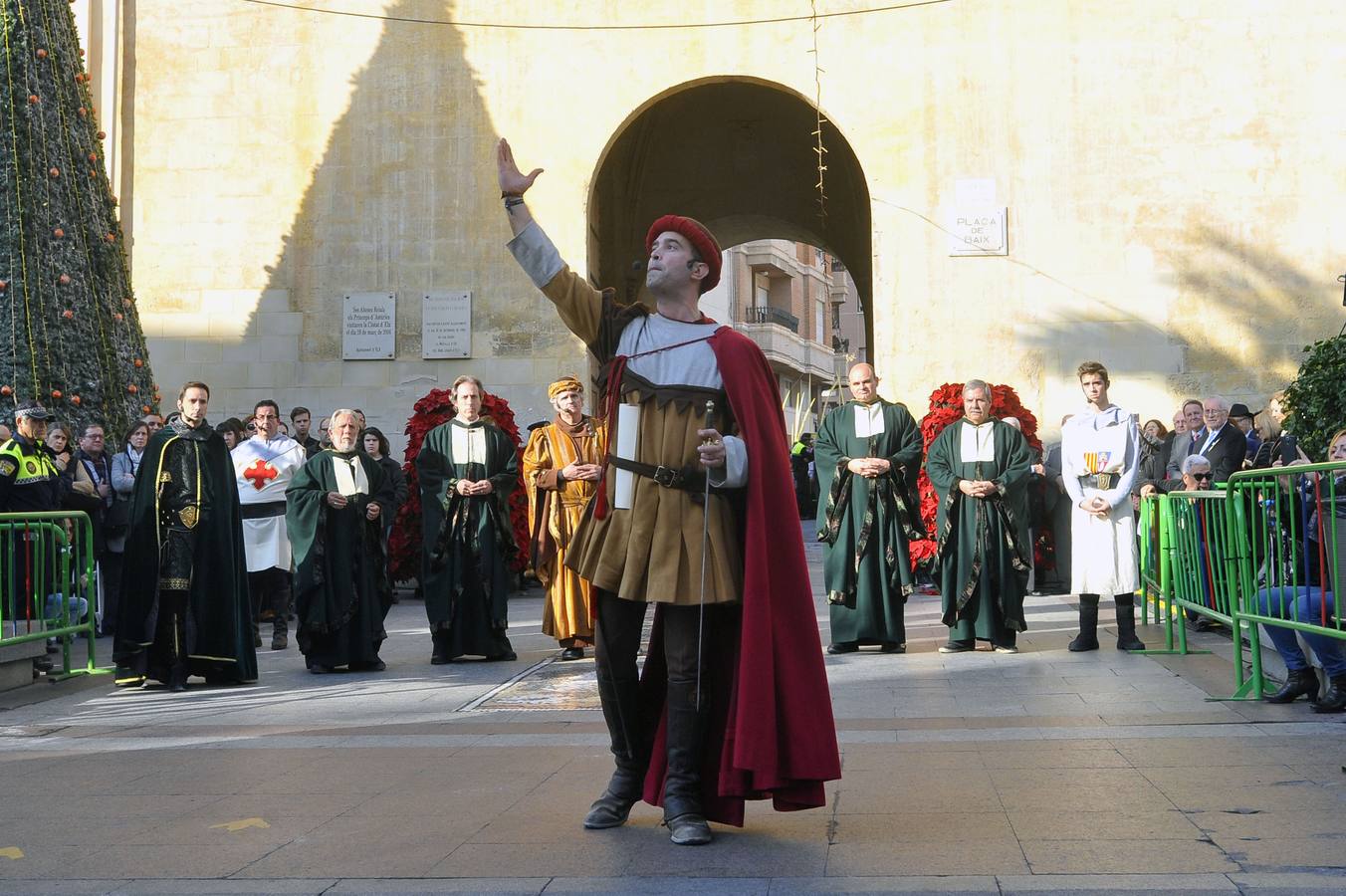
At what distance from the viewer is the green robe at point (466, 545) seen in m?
10.4

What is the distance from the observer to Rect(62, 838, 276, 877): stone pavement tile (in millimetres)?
4281

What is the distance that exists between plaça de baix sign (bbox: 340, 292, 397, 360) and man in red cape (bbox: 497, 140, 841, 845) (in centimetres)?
1364

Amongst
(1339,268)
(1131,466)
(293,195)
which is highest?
(293,195)

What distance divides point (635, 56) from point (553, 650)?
9184mm

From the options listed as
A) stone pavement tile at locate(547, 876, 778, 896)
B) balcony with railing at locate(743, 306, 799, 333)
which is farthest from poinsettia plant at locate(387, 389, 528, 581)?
balcony with railing at locate(743, 306, 799, 333)

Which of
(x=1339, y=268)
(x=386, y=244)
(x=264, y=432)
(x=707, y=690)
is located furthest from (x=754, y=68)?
(x=707, y=690)

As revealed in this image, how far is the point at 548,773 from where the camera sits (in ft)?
19.0

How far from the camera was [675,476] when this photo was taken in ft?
15.5

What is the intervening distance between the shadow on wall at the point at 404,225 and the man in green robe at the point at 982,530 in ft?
26.9

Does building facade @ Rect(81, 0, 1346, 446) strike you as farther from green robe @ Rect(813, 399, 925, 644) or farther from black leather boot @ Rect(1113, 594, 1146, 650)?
black leather boot @ Rect(1113, 594, 1146, 650)

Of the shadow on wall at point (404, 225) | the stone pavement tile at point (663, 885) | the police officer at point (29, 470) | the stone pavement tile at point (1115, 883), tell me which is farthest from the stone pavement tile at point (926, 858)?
the shadow on wall at point (404, 225)

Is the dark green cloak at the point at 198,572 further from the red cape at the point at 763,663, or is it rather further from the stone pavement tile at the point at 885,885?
the stone pavement tile at the point at 885,885

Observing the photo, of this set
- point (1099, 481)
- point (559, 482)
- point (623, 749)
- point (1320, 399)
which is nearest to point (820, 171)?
point (1320, 399)

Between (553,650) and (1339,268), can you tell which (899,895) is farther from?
(1339,268)
